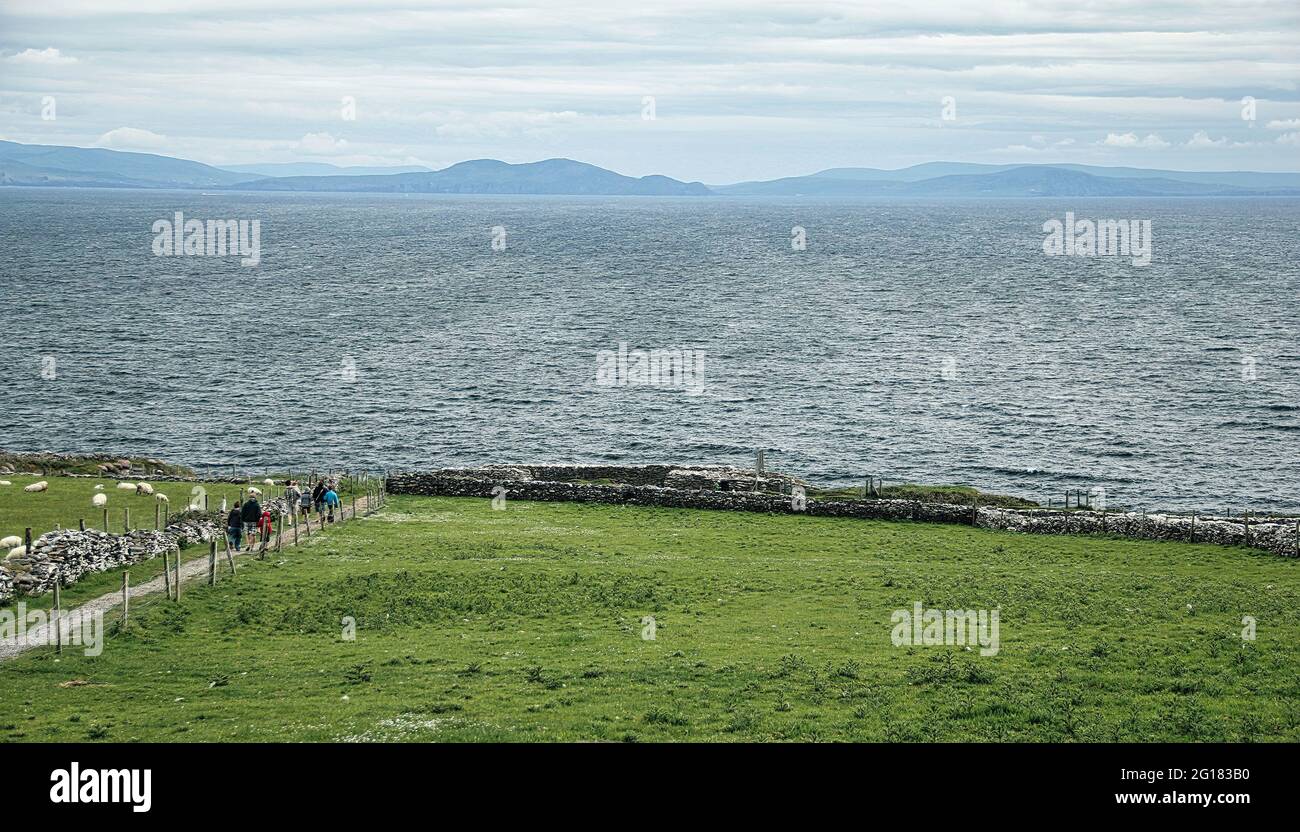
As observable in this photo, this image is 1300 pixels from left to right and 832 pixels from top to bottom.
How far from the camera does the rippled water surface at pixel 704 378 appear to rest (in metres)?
75.1

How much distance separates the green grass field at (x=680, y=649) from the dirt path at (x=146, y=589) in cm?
90

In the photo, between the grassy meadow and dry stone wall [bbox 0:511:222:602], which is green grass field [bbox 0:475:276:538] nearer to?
the grassy meadow

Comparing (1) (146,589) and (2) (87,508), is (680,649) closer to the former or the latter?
(1) (146,589)

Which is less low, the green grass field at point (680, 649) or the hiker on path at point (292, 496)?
the hiker on path at point (292, 496)

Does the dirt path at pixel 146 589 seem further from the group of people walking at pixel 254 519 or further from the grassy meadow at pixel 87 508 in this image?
the grassy meadow at pixel 87 508

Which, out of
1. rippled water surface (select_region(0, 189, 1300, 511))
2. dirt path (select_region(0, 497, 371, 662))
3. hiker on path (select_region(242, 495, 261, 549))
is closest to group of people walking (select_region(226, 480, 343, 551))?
hiker on path (select_region(242, 495, 261, 549))

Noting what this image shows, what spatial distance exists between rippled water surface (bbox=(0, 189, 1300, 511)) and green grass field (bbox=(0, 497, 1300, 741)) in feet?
102

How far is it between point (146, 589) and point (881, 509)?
2770 cm

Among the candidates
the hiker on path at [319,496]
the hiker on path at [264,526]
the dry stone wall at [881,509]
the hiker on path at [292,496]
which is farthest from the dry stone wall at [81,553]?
the dry stone wall at [881,509]

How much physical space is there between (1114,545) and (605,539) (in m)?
18.2

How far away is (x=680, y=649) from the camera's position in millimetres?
28188

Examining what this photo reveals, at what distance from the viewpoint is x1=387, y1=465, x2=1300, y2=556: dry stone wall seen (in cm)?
4441

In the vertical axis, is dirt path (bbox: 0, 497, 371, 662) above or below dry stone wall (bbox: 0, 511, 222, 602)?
below
